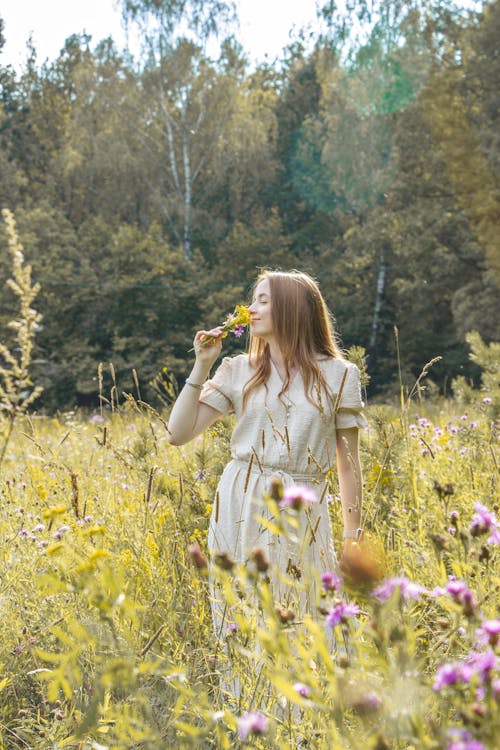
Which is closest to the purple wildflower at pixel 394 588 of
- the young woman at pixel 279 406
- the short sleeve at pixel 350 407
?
the young woman at pixel 279 406

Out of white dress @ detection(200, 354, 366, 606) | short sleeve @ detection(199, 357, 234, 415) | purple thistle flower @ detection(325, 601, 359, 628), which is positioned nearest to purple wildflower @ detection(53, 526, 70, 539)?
white dress @ detection(200, 354, 366, 606)

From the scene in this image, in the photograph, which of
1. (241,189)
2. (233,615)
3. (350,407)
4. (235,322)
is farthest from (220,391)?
(241,189)

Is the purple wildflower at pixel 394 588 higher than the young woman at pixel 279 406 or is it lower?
higher

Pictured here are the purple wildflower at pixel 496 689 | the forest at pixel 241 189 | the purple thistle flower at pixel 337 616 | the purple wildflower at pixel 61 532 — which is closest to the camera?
the purple wildflower at pixel 496 689

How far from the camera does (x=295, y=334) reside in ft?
8.49

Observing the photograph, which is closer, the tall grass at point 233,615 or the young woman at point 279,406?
the tall grass at point 233,615

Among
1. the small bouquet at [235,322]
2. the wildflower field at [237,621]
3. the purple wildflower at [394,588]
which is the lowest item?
the wildflower field at [237,621]

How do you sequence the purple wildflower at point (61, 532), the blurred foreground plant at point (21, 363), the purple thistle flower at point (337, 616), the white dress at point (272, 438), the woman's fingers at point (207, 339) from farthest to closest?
the woman's fingers at point (207, 339) < the white dress at point (272, 438) < the purple wildflower at point (61, 532) < the blurred foreground plant at point (21, 363) < the purple thistle flower at point (337, 616)

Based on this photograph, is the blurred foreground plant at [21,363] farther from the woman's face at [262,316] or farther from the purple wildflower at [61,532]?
the woman's face at [262,316]

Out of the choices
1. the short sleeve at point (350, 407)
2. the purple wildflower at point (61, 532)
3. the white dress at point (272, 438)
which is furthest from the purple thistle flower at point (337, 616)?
the short sleeve at point (350, 407)

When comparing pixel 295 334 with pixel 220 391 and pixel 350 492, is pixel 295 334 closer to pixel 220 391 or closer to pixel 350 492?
pixel 220 391

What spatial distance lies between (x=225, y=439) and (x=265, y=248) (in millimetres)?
19134

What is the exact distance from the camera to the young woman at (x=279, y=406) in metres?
2.41

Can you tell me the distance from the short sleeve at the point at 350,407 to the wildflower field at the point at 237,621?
0.20 m
